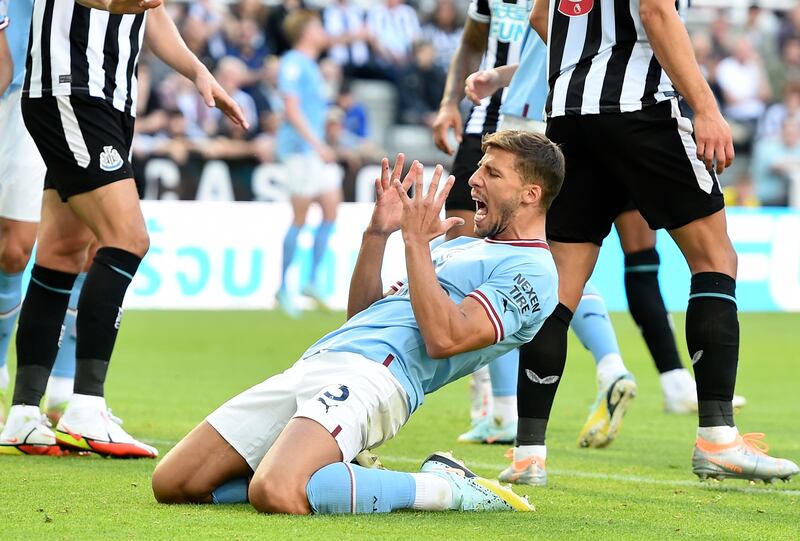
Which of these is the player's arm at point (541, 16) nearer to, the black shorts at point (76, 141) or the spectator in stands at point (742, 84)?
the black shorts at point (76, 141)

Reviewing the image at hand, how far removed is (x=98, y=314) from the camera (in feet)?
16.0

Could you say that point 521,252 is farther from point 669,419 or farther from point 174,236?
point 174,236

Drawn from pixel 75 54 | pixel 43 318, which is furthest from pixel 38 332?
pixel 75 54

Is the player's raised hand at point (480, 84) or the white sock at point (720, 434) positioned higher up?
the player's raised hand at point (480, 84)

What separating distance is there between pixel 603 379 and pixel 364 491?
2.26m

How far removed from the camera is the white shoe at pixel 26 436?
5.06 m

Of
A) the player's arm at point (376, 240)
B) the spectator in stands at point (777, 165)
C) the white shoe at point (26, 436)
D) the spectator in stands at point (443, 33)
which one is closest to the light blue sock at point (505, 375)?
the player's arm at point (376, 240)

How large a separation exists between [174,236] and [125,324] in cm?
154

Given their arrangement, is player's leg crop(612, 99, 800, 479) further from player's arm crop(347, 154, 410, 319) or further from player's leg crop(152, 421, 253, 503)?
player's leg crop(152, 421, 253, 503)

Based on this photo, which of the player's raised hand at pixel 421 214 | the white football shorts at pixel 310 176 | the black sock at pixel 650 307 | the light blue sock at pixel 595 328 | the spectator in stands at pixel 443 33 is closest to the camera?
the player's raised hand at pixel 421 214

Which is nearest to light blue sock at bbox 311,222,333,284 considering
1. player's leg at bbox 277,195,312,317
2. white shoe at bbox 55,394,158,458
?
player's leg at bbox 277,195,312,317

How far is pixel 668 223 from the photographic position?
14.4 ft

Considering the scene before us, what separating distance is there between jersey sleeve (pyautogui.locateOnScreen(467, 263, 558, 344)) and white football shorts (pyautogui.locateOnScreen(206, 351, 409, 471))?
0.35m

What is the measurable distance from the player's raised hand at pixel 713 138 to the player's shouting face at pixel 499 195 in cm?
58
